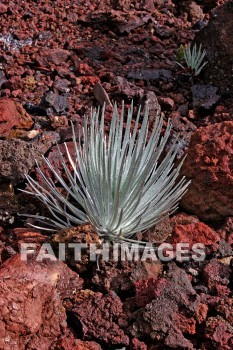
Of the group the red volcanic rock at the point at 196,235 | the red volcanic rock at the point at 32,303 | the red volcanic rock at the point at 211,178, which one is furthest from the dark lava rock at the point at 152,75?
the red volcanic rock at the point at 32,303

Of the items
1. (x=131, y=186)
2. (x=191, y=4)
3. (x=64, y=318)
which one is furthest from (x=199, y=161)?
(x=191, y=4)

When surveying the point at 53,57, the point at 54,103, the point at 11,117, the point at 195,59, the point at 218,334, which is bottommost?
the point at 218,334

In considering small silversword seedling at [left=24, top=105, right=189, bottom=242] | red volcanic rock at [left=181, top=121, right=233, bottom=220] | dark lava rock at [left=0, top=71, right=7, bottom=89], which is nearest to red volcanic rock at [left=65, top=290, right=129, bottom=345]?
small silversword seedling at [left=24, top=105, right=189, bottom=242]

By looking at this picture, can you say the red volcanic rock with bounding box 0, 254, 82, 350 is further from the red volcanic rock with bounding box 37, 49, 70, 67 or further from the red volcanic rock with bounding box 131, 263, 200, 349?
the red volcanic rock with bounding box 37, 49, 70, 67

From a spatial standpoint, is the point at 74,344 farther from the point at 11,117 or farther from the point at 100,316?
the point at 11,117

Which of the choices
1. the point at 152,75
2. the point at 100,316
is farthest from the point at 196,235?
the point at 152,75

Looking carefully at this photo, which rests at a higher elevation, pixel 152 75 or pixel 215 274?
pixel 152 75

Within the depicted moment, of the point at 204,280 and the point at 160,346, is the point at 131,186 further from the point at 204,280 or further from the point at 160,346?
the point at 160,346

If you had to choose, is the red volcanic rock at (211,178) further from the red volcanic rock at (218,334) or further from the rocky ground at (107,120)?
the red volcanic rock at (218,334)
